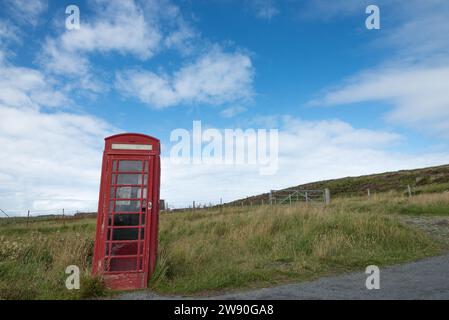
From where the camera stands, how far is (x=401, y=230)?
31.7 feet

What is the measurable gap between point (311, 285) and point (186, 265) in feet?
8.65

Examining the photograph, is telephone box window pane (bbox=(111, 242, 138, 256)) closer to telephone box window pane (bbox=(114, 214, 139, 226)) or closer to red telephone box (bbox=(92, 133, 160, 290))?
red telephone box (bbox=(92, 133, 160, 290))

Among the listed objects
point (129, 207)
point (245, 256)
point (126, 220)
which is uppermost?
point (129, 207)

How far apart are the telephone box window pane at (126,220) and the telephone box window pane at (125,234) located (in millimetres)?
115

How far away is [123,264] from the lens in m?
6.27

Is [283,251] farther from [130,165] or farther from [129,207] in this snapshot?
[130,165]

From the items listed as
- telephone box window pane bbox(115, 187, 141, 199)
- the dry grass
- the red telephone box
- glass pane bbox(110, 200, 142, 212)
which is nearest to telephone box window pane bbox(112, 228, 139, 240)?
the red telephone box

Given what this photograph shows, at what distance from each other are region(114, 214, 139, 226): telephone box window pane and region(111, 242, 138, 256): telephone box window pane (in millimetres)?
379

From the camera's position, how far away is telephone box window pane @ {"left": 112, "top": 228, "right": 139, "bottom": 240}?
6.30 metres

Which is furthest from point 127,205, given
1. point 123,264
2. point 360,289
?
point 360,289

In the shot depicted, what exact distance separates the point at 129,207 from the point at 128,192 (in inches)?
11.6
